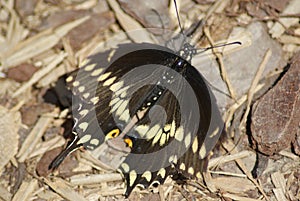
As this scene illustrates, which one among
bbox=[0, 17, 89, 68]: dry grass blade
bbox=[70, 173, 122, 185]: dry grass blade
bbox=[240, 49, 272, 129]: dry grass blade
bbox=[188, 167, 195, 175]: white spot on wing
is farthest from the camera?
bbox=[0, 17, 89, 68]: dry grass blade

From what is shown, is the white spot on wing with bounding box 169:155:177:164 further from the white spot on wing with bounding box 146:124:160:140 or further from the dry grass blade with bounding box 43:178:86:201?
the dry grass blade with bounding box 43:178:86:201

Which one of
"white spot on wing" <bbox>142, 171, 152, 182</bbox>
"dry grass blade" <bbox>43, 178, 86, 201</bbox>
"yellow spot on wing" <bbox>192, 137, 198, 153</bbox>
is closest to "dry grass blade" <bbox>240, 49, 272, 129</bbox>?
"yellow spot on wing" <bbox>192, 137, 198, 153</bbox>

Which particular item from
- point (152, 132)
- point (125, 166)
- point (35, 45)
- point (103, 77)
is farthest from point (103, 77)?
point (35, 45)

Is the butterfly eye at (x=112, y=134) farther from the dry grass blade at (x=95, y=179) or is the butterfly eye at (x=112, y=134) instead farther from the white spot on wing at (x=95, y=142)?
the dry grass blade at (x=95, y=179)

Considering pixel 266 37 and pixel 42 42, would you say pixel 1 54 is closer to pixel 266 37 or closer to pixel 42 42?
pixel 42 42

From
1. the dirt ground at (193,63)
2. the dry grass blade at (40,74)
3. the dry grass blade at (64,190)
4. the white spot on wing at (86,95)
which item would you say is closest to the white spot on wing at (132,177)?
the dirt ground at (193,63)

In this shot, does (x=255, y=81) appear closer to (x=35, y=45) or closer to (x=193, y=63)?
(x=193, y=63)

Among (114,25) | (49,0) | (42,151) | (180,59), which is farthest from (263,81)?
(49,0)

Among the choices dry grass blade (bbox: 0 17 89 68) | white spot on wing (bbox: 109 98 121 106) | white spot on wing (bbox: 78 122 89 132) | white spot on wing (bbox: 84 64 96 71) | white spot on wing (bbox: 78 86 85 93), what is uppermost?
dry grass blade (bbox: 0 17 89 68)
